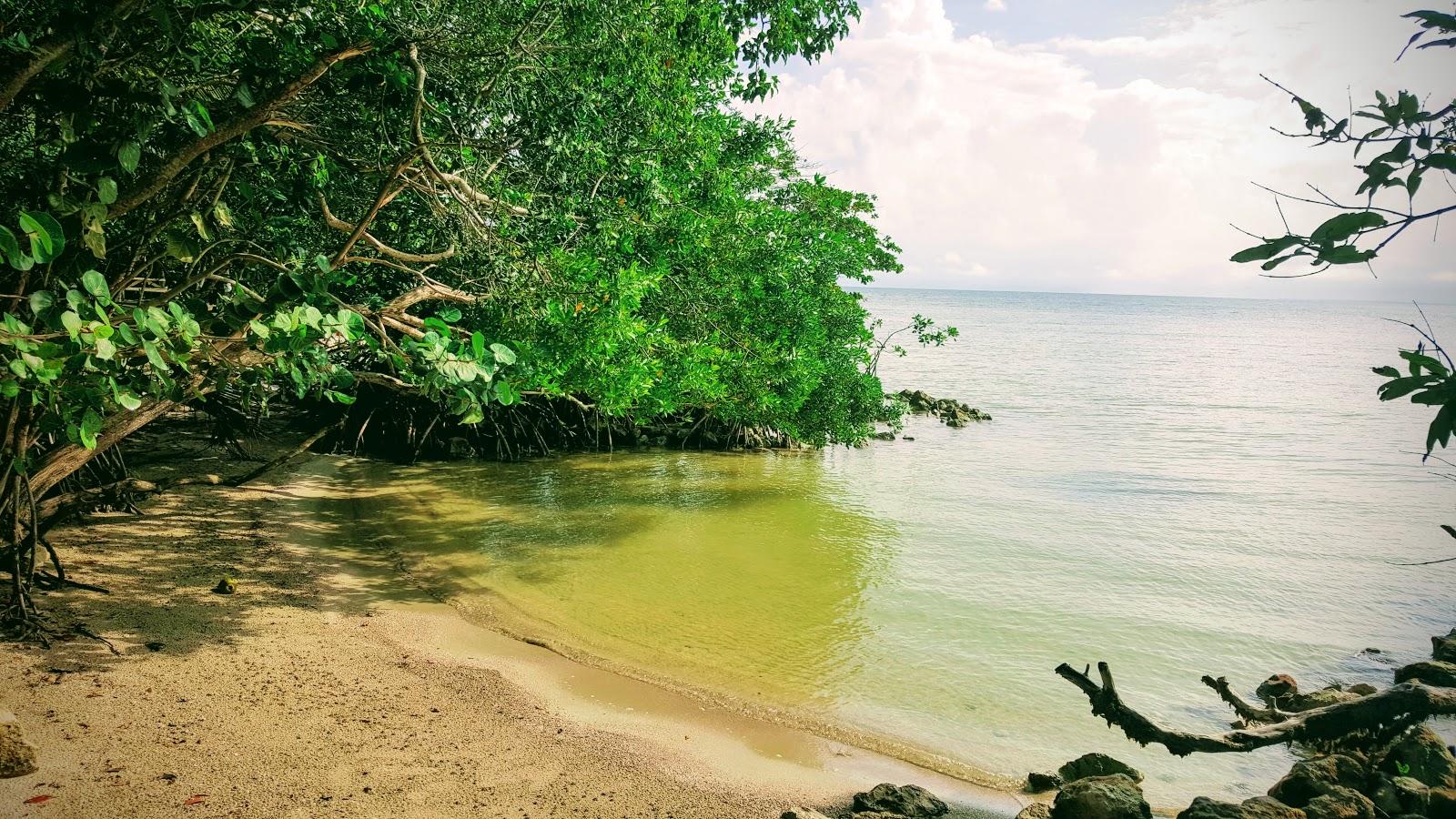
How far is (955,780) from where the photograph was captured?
16.6 feet

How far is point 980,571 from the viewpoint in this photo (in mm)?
Answer: 9539

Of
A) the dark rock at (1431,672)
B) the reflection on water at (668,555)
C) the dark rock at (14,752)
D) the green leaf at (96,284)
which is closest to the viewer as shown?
the green leaf at (96,284)

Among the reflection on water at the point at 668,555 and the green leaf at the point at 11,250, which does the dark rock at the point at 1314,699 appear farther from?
the green leaf at the point at 11,250

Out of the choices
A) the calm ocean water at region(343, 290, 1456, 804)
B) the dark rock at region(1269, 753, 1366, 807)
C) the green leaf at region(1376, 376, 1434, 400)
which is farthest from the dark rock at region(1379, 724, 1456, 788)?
the green leaf at region(1376, 376, 1434, 400)

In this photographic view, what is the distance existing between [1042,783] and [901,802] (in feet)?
3.60

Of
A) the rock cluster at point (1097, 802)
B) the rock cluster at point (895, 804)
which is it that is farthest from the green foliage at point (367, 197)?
the rock cluster at point (1097, 802)

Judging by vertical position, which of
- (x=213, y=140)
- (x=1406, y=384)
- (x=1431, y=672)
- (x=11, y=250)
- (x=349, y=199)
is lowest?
(x=1431, y=672)

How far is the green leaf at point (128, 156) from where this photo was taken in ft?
10.5

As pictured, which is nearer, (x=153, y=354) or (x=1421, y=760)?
(x=153, y=354)

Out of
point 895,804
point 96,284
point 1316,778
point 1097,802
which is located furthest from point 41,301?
point 1316,778

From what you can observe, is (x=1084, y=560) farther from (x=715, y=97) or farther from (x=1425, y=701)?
(x=715, y=97)

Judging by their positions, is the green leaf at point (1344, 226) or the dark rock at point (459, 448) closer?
the green leaf at point (1344, 226)

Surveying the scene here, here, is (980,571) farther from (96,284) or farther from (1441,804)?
(96,284)

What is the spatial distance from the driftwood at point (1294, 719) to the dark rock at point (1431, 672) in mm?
2568
